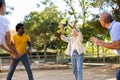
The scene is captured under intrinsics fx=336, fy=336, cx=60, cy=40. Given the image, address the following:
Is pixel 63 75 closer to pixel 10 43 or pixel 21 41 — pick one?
pixel 21 41

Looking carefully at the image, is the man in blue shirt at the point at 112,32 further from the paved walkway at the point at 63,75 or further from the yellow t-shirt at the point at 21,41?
the paved walkway at the point at 63,75

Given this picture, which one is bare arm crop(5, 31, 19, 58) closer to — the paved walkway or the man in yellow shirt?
the man in yellow shirt

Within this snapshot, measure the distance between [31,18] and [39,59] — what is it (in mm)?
22293

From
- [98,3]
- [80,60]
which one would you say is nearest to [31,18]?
[98,3]

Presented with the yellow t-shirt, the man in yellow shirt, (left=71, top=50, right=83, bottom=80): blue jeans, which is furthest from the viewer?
(left=71, top=50, right=83, bottom=80): blue jeans

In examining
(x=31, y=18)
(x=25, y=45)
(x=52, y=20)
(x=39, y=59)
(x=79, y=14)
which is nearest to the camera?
(x=25, y=45)

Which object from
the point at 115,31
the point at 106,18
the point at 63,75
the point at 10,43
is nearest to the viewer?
the point at 10,43

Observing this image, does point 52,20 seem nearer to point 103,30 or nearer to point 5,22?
point 103,30

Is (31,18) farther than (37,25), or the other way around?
(31,18)

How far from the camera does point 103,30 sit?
81.1 ft

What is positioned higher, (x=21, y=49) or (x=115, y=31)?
(x=115, y=31)

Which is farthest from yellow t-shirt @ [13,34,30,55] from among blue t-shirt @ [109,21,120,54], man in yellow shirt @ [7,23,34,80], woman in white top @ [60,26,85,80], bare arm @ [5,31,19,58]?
bare arm @ [5,31,19,58]

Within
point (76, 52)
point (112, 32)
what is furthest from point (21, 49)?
point (112, 32)

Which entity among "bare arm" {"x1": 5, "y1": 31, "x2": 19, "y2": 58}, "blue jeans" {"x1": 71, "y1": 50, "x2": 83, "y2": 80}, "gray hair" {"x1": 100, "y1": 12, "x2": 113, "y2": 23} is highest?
"gray hair" {"x1": 100, "y1": 12, "x2": 113, "y2": 23}
